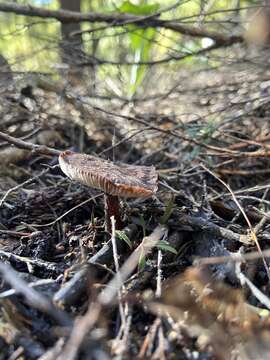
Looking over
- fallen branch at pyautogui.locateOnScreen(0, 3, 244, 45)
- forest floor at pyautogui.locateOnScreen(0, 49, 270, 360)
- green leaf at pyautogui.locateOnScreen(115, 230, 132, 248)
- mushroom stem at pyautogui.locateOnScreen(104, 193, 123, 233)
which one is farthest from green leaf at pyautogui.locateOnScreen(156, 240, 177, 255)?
fallen branch at pyautogui.locateOnScreen(0, 3, 244, 45)

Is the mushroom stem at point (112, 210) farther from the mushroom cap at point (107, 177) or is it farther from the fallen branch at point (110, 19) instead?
the fallen branch at point (110, 19)

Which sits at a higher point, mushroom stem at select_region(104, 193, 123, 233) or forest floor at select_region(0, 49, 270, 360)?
mushroom stem at select_region(104, 193, 123, 233)

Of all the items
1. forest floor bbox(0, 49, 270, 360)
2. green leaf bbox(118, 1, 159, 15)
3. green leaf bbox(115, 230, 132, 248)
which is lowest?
forest floor bbox(0, 49, 270, 360)

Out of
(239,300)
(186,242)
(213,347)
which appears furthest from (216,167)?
(213,347)

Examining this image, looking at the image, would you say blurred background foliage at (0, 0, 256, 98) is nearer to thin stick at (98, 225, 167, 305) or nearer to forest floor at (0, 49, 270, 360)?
forest floor at (0, 49, 270, 360)

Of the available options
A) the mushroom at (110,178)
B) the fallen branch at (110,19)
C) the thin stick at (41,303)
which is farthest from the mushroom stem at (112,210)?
the fallen branch at (110,19)

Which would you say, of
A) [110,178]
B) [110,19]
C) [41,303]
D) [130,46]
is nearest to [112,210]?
[110,178]

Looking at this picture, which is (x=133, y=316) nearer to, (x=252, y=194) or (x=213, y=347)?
(x=213, y=347)
